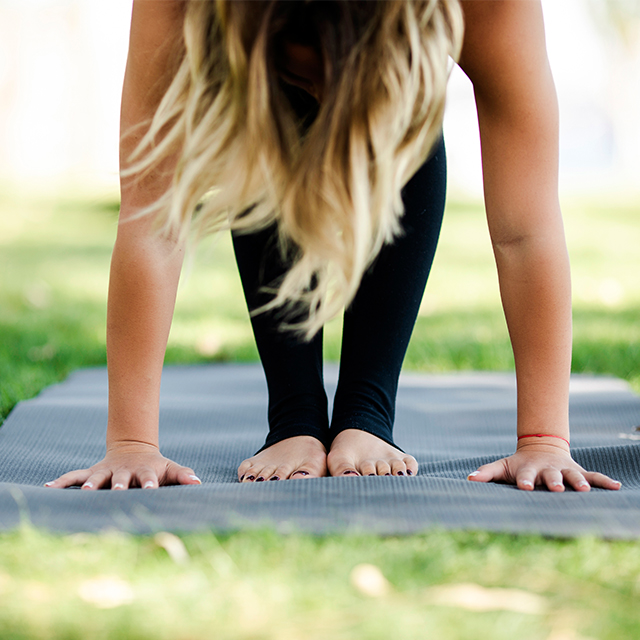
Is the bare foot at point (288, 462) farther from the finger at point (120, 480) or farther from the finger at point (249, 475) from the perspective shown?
the finger at point (120, 480)

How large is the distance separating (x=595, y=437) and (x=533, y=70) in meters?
0.78

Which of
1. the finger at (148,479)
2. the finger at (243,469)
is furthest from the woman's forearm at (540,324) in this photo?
the finger at (148,479)

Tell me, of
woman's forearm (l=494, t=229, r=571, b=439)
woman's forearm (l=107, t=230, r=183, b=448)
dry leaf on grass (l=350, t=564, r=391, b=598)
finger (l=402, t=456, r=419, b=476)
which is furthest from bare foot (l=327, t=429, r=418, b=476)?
dry leaf on grass (l=350, t=564, r=391, b=598)

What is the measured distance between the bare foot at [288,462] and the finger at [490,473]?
26cm

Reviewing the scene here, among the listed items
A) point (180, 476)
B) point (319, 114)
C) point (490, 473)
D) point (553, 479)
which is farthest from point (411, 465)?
point (319, 114)

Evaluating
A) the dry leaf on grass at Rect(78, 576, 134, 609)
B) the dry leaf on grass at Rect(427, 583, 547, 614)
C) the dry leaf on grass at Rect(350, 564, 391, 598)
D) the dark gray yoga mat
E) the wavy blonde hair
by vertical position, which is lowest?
the dark gray yoga mat

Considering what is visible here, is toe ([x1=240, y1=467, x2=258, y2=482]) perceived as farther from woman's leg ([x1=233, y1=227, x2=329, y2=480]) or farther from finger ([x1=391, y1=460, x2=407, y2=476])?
finger ([x1=391, y1=460, x2=407, y2=476])

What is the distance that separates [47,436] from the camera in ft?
5.25

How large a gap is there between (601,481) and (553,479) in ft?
0.26

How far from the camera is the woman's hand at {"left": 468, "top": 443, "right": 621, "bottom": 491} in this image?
1.18 meters

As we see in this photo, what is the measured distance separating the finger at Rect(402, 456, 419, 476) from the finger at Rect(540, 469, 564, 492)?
0.22 metres

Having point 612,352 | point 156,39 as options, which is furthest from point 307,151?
point 612,352

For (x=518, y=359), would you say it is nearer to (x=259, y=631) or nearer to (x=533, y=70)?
(x=533, y=70)

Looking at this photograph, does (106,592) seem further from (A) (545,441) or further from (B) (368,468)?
(A) (545,441)
